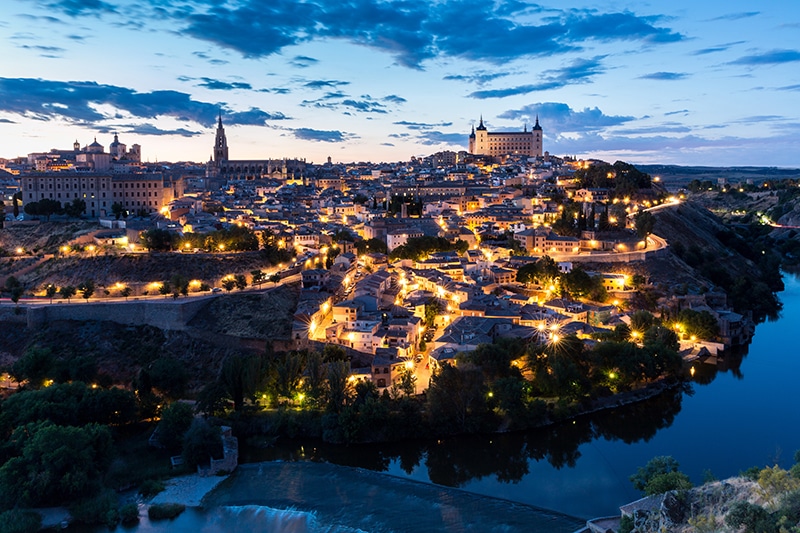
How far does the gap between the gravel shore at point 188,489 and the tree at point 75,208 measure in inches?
625

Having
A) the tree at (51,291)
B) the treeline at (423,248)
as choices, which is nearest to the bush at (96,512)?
the tree at (51,291)

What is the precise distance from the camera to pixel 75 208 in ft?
75.8

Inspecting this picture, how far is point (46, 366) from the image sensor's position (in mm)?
13133

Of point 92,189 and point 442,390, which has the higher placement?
point 92,189

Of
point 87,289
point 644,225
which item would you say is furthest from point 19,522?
point 644,225

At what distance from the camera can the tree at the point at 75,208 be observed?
23031 mm

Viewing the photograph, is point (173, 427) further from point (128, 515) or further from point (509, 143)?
point (509, 143)

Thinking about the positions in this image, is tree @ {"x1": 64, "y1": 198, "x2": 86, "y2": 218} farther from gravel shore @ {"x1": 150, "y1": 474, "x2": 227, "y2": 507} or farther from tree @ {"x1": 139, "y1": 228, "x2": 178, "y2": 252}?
gravel shore @ {"x1": 150, "y1": 474, "x2": 227, "y2": 507}

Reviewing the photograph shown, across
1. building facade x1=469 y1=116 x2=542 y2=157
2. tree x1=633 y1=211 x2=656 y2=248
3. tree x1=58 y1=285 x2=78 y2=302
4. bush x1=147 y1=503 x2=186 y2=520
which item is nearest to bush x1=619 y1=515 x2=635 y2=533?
bush x1=147 y1=503 x2=186 y2=520

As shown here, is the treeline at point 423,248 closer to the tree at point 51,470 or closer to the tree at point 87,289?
the tree at point 87,289

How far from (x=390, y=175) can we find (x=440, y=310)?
97.1 feet

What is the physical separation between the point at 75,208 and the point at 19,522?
16.8 metres

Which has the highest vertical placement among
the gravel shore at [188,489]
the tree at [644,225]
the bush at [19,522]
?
the tree at [644,225]

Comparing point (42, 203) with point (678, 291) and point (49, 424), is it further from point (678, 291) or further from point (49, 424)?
point (678, 291)
